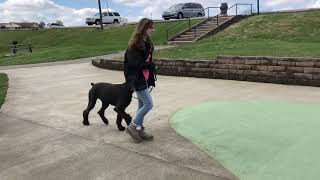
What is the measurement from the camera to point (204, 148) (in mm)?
5445

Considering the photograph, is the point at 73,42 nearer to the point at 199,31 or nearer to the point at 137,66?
the point at 199,31

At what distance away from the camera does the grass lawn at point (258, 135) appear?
4609 mm

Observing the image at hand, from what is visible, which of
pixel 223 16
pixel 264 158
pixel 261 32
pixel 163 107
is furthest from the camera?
pixel 223 16

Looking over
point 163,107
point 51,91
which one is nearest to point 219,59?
point 163,107

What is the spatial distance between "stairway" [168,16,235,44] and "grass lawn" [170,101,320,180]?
15671 mm

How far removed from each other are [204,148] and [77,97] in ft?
16.7

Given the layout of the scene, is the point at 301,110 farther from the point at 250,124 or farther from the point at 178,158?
the point at 178,158

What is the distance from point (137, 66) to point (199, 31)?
20057 mm

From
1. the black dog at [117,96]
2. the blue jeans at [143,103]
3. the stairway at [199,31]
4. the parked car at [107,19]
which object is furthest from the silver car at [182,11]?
the blue jeans at [143,103]

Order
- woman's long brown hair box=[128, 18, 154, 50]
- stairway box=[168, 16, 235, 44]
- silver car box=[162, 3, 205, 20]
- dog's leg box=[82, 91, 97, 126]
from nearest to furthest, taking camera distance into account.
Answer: woman's long brown hair box=[128, 18, 154, 50], dog's leg box=[82, 91, 97, 126], stairway box=[168, 16, 235, 44], silver car box=[162, 3, 205, 20]

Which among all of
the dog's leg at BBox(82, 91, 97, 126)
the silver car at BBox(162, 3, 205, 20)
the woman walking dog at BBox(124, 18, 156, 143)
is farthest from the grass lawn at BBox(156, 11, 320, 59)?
the silver car at BBox(162, 3, 205, 20)

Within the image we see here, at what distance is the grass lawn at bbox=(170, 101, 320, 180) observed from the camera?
461cm

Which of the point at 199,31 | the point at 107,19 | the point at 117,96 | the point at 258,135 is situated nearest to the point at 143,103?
the point at 117,96

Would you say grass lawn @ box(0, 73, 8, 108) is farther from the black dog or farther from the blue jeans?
the blue jeans
